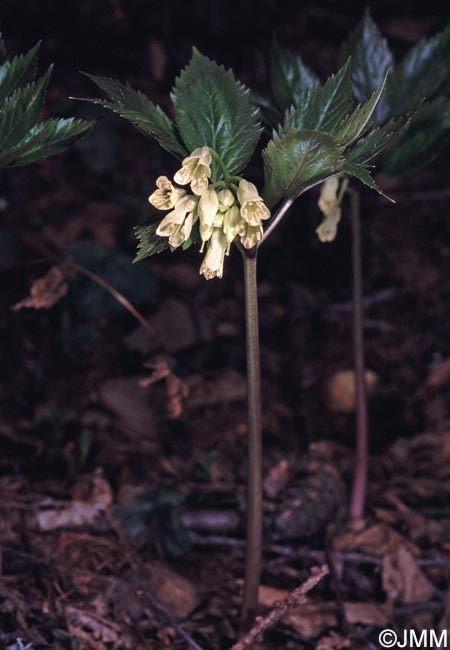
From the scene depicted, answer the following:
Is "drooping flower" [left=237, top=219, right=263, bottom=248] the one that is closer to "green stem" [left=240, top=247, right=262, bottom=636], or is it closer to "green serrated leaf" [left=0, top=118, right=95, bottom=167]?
"green stem" [left=240, top=247, right=262, bottom=636]

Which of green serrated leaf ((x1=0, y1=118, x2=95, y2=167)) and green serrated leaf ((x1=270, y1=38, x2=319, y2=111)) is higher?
green serrated leaf ((x1=270, y1=38, x2=319, y2=111))

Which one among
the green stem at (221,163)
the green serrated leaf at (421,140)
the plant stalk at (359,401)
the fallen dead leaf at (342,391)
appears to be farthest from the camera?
the fallen dead leaf at (342,391)

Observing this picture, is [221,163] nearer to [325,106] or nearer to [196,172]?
[196,172]

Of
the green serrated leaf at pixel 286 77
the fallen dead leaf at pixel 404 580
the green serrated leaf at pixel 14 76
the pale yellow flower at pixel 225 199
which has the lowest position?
the fallen dead leaf at pixel 404 580

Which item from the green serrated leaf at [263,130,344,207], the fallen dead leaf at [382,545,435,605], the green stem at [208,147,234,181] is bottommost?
the fallen dead leaf at [382,545,435,605]

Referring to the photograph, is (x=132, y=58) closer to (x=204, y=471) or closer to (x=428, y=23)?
(x=428, y=23)

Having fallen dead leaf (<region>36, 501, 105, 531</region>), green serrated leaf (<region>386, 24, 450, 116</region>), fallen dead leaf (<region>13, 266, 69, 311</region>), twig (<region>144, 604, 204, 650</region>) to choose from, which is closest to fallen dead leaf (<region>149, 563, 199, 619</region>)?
twig (<region>144, 604, 204, 650</region>)

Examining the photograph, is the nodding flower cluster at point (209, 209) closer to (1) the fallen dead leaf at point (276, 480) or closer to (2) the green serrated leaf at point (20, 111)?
(2) the green serrated leaf at point (20, 111)

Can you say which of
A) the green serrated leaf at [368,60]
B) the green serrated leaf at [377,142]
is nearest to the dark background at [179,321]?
the green serrated leaf at [368,60]
